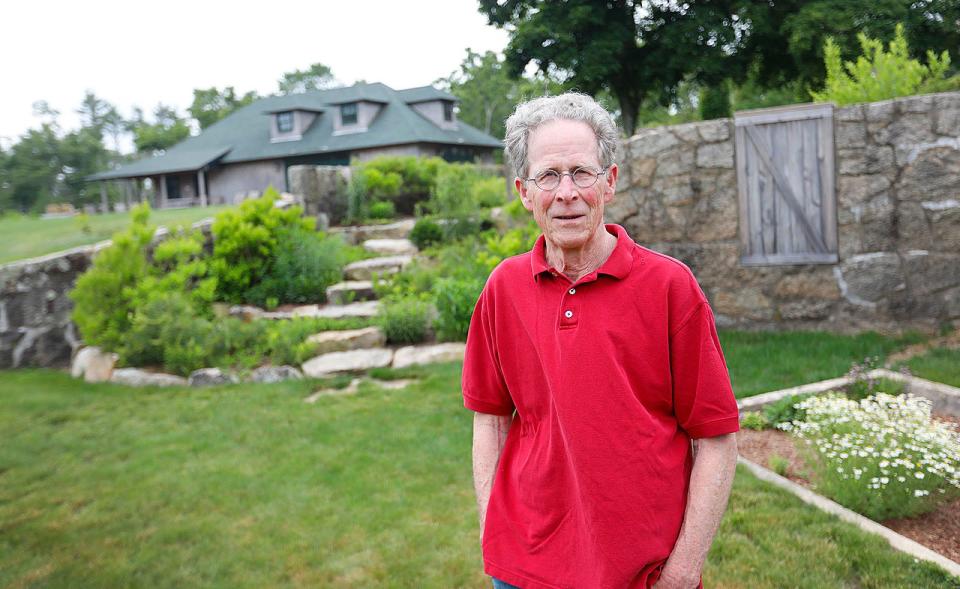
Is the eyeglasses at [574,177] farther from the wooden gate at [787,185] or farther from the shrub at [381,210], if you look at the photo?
the shrub at [381,210]

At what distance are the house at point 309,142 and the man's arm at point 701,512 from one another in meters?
23.7

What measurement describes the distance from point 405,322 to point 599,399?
21.2 feet

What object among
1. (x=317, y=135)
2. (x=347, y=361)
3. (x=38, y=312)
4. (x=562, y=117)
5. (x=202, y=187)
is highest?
(x=317, y=135)

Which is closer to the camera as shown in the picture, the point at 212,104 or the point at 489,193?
the point at 489,193

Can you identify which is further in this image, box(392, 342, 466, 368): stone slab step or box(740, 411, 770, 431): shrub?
box(392, 342, 466, 368): stone slab step

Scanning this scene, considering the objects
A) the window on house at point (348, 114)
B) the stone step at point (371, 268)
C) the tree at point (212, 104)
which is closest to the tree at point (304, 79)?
the tree at point (212, 104)

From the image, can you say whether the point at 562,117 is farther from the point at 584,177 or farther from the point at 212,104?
the point at 212,104

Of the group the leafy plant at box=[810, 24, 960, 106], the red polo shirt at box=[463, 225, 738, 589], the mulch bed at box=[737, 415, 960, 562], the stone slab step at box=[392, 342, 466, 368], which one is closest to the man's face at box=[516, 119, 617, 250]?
the red polo shirt at box=[463, 225, 738, 589]

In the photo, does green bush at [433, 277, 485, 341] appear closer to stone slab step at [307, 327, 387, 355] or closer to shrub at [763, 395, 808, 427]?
stone slab step at [307, 327, 387, 355]

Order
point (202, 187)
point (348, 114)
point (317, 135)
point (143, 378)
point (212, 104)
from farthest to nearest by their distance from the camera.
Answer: point (212, 104)
point (202, 187)
point (317, 135)
point (348, 114)
point (143, 378)

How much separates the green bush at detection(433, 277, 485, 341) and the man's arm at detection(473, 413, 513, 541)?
549cm

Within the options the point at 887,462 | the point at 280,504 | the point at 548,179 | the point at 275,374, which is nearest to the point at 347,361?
the point at 275,374

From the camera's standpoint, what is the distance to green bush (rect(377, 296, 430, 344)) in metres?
7.96

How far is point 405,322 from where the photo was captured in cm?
797
